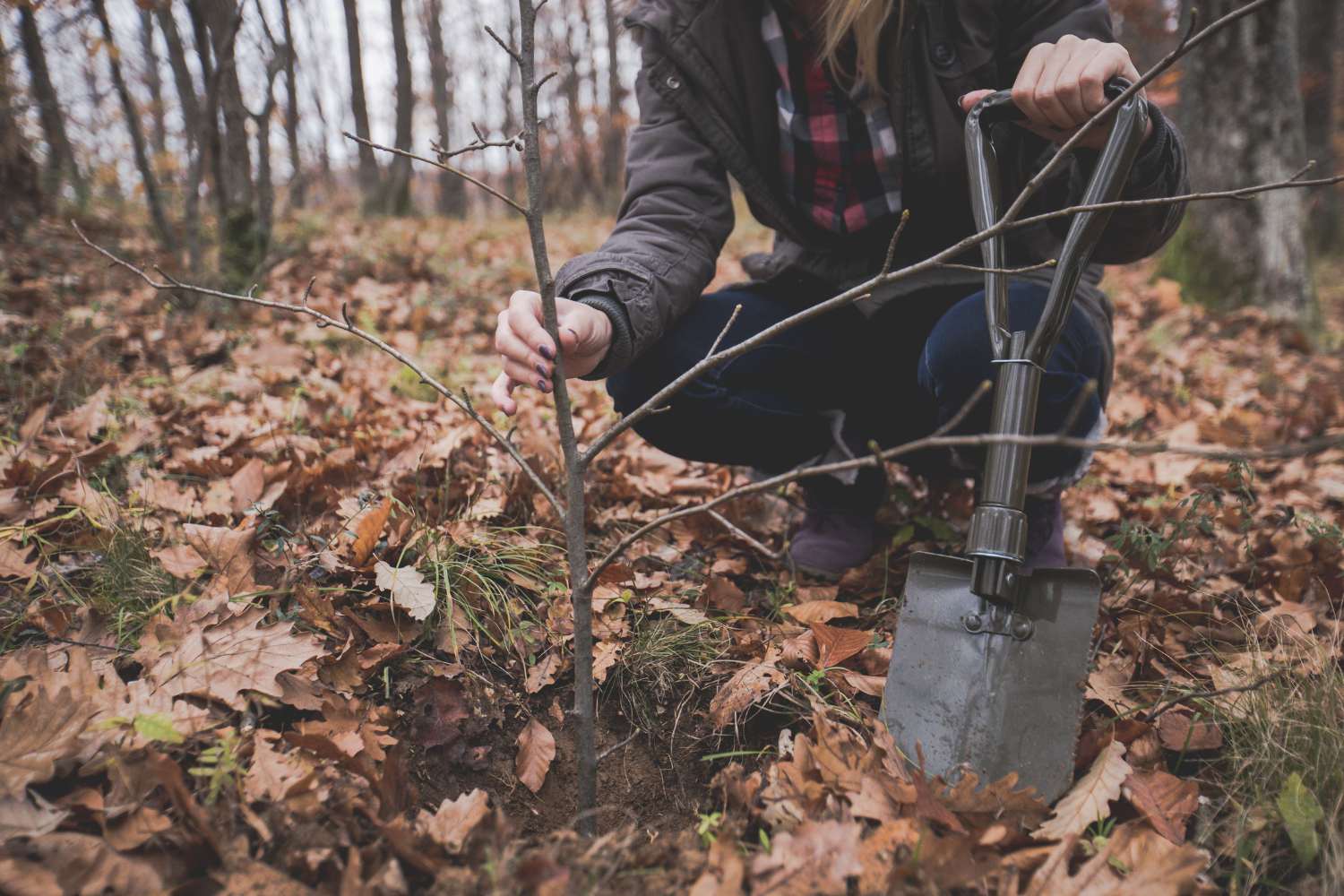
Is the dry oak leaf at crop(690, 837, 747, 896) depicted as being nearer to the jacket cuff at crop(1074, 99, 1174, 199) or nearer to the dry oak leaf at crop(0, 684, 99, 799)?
the dry oak leaf at crop(0, 684, 99, 799)

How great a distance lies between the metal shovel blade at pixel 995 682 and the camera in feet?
3.94

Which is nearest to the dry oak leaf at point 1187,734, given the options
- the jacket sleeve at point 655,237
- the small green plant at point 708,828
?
the small green plant at point 708,828

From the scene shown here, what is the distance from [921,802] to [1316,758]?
571 millimetres

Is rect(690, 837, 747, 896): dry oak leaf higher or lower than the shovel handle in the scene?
lower

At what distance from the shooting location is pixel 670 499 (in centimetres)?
226

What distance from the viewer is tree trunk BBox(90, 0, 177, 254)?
3.92 m

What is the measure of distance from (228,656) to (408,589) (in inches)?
12.9

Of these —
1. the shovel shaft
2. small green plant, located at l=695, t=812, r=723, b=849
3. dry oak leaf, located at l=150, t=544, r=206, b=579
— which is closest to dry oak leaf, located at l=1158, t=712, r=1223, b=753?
the shovel shaft

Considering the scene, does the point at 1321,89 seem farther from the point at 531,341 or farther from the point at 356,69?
the point at 356,69

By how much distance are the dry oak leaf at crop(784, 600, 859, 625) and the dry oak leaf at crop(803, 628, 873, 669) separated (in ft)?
0.56

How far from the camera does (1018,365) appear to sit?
1309 mm

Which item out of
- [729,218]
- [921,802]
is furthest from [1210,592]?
[729,218]

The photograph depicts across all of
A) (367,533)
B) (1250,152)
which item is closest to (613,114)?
(1250,152)

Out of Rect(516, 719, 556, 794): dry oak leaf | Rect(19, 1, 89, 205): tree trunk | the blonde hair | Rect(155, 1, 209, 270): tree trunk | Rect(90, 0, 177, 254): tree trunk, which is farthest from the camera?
Rect(19, 1, 89, 205): tree trunk
